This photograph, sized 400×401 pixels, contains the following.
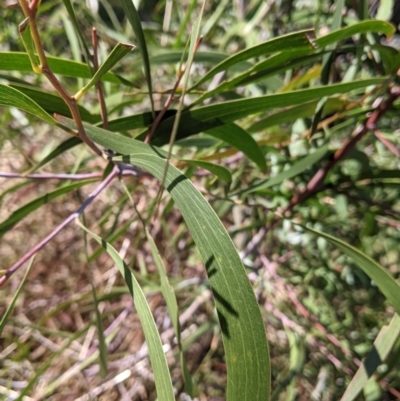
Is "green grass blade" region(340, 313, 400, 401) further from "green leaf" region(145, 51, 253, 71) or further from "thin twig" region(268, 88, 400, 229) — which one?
"green leaf" region(145, 51, 253, 71)

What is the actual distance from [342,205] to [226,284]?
0.40 metres

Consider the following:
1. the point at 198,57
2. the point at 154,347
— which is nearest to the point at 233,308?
the point at 154,347

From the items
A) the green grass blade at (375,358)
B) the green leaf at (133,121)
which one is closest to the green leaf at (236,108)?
the green leaf at (133,121)

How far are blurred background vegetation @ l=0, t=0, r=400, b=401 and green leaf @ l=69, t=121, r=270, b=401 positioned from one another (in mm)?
203

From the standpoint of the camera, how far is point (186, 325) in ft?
3.45

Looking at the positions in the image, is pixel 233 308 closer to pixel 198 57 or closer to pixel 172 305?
pixel 172 305

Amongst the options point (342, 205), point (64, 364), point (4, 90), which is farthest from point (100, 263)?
point (4, 90)

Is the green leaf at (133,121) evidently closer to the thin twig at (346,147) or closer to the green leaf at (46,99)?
the green leaf at (46,99)

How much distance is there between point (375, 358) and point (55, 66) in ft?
1.37

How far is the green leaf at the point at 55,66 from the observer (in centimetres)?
37

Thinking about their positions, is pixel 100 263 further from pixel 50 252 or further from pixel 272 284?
pixel 272 284

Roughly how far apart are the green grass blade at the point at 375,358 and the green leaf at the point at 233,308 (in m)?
0.17

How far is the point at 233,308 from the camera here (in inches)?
11.8

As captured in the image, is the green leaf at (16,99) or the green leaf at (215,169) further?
the green leaf at (215,169)
